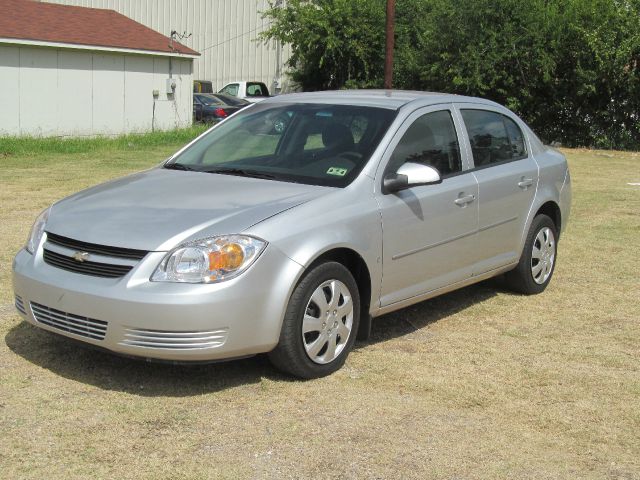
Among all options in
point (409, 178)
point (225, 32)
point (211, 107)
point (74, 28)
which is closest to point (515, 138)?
point (409, 178)

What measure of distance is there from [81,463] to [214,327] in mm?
980

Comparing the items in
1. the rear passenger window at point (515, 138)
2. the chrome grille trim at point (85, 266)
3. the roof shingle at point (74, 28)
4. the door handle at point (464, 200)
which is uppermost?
the roof shingle at point (74, 28)

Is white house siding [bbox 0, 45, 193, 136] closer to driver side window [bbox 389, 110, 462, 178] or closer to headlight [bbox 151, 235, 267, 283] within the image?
driver side window [bbox 389, 110, 462, 178]

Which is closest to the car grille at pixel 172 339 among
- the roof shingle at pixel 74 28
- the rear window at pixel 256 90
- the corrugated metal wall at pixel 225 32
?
the roof shingle at pixel 74 28

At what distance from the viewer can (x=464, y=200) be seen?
636cm

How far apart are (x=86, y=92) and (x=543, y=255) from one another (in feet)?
58.7

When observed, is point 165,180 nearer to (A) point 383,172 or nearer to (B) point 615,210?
(A) point 383,172

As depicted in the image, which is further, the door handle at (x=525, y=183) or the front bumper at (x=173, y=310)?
the door handle at (x=525, y=183)

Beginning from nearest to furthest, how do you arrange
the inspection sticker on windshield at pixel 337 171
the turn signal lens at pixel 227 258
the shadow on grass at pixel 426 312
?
the turn signal lens at pixel 227 258, the inspection sticker on windshield at pixel 337 171, the shadow on grass at pixel 426 312

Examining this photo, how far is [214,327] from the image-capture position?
15.6ft

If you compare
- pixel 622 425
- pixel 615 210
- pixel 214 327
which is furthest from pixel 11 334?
pixel 615 210

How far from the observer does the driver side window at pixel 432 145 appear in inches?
237

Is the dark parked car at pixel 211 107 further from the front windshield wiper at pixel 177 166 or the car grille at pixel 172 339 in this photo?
the car grille at pixel 172 339

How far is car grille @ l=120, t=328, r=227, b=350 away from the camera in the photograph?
4742 mm
